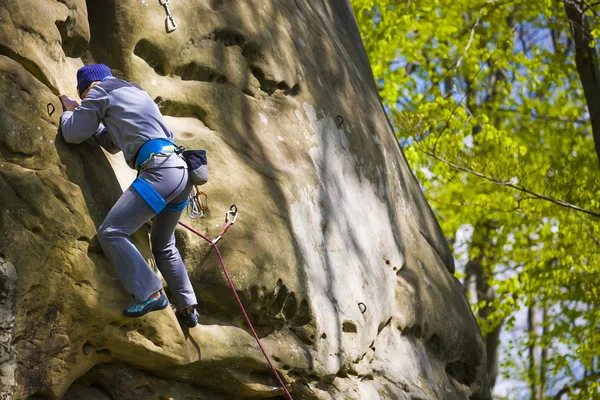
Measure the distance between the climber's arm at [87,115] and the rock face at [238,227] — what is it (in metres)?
0.12

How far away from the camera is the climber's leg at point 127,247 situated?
4547 millimetres

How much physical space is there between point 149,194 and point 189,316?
0.86 m

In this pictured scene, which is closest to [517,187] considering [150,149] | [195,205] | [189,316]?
[195,205]

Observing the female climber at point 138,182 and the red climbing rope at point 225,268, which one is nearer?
the female climber at point 138,182

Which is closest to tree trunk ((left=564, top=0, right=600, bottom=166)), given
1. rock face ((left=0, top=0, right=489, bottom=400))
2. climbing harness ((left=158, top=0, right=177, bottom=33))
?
rock face ((left=0, top=0, right=489, bottom=400))

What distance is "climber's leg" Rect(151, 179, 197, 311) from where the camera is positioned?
494 cm

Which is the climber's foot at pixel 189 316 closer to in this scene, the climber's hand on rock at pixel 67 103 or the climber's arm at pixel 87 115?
the climber's arm at pixel 87 115

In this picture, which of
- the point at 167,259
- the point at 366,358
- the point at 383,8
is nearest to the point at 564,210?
the point at 383,8

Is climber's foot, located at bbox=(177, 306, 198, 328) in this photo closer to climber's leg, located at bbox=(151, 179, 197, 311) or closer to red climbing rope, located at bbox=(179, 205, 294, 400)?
climber's leg, located at bbox=(151, 179, 197, 311)

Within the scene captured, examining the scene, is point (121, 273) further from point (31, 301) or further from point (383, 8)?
point (383, 8)

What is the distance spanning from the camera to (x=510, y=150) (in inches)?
473

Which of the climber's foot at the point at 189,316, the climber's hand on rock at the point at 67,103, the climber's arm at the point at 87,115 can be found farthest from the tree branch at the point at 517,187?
the climber's arm at the point at 87,115

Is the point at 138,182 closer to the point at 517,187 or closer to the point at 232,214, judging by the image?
the point at 232,214

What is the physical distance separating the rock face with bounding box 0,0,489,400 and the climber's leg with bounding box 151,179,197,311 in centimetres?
13
